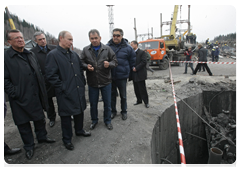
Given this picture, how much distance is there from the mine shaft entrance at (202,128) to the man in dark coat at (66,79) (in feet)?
7.54

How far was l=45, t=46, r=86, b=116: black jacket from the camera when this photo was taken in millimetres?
2297

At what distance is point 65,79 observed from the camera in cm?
238

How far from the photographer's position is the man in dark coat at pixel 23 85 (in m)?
2.13

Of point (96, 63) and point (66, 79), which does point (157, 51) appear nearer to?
point (96, 63)

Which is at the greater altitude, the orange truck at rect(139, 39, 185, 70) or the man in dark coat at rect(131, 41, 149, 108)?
the orange truck at rect(139, 39, 185, 70)

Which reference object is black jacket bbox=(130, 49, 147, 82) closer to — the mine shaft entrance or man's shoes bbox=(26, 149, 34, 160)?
the mine shaft entrance

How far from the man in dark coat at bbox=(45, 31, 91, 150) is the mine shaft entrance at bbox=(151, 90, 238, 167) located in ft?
7.54

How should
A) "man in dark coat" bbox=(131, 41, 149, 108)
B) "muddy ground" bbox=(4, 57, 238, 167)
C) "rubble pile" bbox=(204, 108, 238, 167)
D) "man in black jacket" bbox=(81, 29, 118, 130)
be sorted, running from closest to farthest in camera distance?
1. "muddy ground" bbox=(4, 57, 238, 167)
2. "man in black jacket" bbox=(81, 29, 118, 130)
3. "man in dark coat" bbox=(131, 41, 149, 108)
4. "rubble pile" bbox=(204, 108, 238, 167)

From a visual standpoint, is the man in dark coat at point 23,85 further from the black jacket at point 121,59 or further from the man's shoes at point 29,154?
the black jacket at point 121,59

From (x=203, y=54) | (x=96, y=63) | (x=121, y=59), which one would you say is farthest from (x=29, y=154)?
(x=203, y=54)

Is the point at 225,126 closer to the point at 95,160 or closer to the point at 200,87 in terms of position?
the point at 200,87

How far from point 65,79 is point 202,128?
6.63 m

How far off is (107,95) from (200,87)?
5.16m

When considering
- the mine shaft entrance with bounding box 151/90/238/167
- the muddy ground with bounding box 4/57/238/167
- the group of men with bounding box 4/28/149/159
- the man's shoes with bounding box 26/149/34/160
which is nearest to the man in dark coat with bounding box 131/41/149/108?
the muddy ground with bounding box 4/57/238/167
